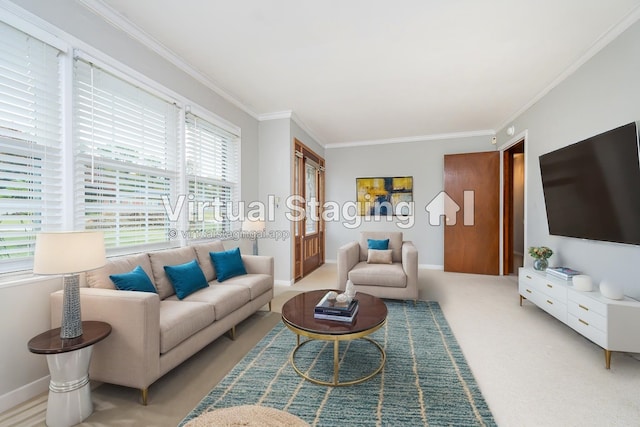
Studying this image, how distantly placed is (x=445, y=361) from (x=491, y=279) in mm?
3352

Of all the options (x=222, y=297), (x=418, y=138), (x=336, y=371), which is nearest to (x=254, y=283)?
(x=222, y=297)

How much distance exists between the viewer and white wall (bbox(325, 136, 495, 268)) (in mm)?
5809

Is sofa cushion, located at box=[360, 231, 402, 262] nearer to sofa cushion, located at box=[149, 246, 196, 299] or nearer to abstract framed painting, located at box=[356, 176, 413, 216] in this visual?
abstract framed painting, located at box=[356, 176, 413, 216]

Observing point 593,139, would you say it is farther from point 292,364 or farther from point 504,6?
point 292,364

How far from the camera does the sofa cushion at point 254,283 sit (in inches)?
113

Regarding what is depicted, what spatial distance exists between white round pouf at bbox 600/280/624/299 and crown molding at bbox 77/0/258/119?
4.46 meters

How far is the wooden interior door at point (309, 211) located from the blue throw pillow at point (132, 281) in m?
2.76

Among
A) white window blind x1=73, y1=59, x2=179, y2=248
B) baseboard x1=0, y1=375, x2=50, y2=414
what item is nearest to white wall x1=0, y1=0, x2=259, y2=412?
baseboard x1=0, y1=375, x2=50, y2=414

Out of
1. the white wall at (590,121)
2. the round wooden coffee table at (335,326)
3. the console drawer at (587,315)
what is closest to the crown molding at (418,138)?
the white wall at (590,121)

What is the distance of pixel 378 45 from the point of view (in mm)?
2701

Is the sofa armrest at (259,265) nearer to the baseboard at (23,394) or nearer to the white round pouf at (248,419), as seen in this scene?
the baseboard at (23,394)

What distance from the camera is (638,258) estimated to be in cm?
225

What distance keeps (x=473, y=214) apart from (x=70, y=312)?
5829 millimetres

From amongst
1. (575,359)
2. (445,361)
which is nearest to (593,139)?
(575,359)
